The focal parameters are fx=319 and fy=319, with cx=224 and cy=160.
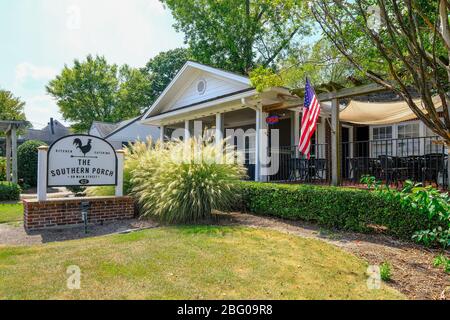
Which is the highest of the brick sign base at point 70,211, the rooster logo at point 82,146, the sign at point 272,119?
the sign at point 272,119

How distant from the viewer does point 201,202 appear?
22.1 feet

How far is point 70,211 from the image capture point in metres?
7.12

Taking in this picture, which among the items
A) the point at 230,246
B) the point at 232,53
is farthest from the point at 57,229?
the point at 232,53

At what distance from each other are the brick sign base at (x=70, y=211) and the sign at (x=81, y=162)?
0.42m

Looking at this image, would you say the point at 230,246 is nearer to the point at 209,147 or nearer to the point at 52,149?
the point at 209,147

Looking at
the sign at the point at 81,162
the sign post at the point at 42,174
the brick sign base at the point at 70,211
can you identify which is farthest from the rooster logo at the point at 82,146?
the brick sign base at the point at 70,211

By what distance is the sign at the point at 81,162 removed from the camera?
23.3 feet

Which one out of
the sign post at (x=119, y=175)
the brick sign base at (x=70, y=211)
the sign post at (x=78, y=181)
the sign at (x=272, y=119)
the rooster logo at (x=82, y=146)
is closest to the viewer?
the brick sign base at (x=70, y=211)

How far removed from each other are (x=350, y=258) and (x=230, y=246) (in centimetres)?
170

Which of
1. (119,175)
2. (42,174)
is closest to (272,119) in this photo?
(119,175)

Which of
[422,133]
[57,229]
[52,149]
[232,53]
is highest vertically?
[232,53]

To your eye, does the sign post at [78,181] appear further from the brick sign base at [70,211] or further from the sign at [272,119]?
the sign at [272,119]

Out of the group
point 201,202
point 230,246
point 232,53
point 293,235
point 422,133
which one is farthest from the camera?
point 232,53

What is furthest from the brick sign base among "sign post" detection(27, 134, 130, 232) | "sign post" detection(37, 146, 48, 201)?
"sign post" detection(37, 146, 48, 201)
